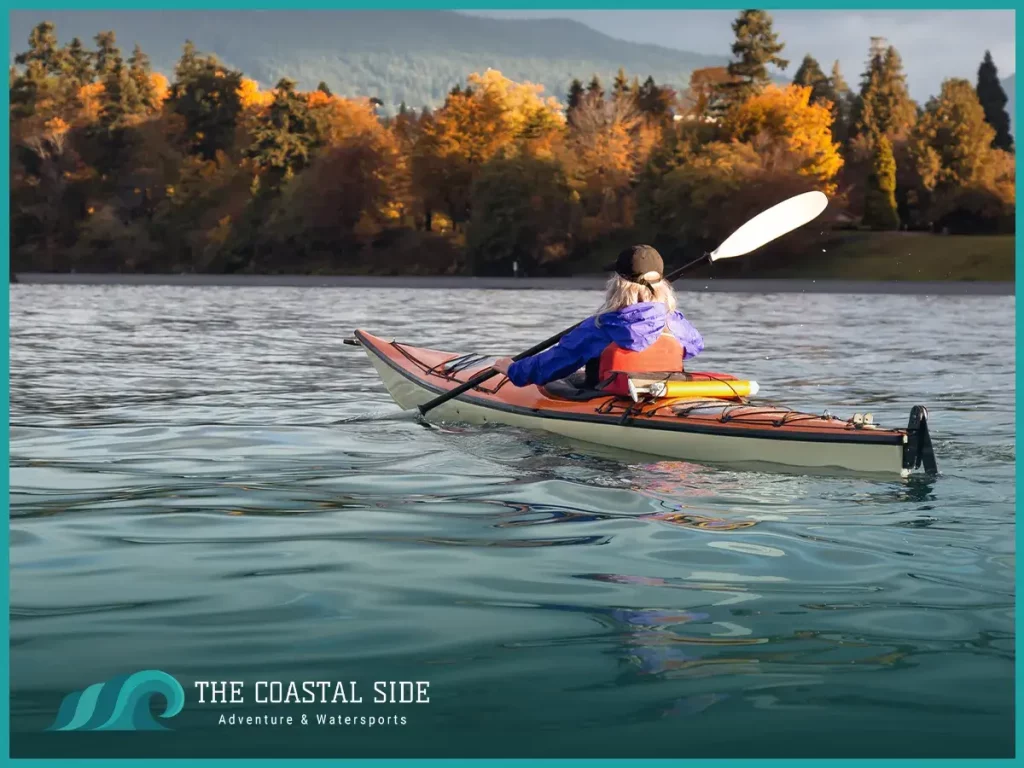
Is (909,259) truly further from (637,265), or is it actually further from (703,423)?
(703,423)

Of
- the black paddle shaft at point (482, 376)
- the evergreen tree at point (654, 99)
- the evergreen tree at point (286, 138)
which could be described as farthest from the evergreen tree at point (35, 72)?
the black paddle shaft at point (482, 376)

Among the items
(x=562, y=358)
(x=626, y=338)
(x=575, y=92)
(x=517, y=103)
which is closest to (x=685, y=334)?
(x=626, y=338)

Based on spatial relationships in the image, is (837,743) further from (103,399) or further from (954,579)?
(103,399)

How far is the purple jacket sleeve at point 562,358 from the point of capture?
8242 millimetres

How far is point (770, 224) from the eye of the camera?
9.59 meters

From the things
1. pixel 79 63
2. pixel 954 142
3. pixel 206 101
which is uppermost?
pixel 79 63

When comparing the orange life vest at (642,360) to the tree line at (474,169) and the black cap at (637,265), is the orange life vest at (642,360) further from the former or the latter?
the tree line at (474,169)

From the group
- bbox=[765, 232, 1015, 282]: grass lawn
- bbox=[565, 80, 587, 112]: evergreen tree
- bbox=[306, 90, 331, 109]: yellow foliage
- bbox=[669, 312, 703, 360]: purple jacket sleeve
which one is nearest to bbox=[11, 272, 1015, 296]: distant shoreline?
bbox=[765, 232, 1015, 282]: grass lawn

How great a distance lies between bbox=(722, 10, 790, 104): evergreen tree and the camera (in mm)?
55312

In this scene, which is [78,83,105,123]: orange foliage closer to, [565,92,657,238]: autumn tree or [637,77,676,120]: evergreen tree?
[637,77,676,120]: evergreen tree

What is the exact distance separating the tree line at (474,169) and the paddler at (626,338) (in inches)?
1509

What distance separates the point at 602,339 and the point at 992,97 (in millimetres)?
63147

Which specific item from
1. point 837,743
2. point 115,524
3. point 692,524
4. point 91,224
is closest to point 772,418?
point 692,524

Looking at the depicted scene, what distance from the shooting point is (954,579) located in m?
5.31
